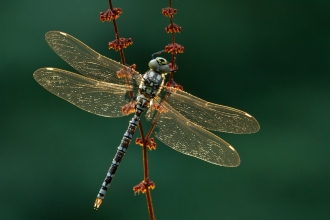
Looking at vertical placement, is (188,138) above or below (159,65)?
below

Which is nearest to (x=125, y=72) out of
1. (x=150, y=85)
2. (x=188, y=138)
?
(x=150, y=85)

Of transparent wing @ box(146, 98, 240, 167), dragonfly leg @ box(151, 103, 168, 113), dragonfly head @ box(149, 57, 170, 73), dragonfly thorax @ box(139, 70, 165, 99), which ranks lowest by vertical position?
transparent wing @ box(146, 98, 240, 167)

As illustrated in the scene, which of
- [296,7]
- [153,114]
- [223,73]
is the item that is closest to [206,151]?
[153,114]

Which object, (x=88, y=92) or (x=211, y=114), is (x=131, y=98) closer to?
(x=88, y=92)

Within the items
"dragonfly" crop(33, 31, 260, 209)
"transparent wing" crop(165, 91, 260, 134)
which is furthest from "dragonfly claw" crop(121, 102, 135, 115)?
"transparent wing" crop(165, 91, 260, 134)

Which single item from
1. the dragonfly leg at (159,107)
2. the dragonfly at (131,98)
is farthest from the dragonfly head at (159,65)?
the dragonfly leg at (159,107)

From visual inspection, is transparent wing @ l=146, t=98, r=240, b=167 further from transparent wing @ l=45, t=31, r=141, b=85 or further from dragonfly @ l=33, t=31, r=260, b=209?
transparent wing @ l=45, t=31, r=141, b=85
